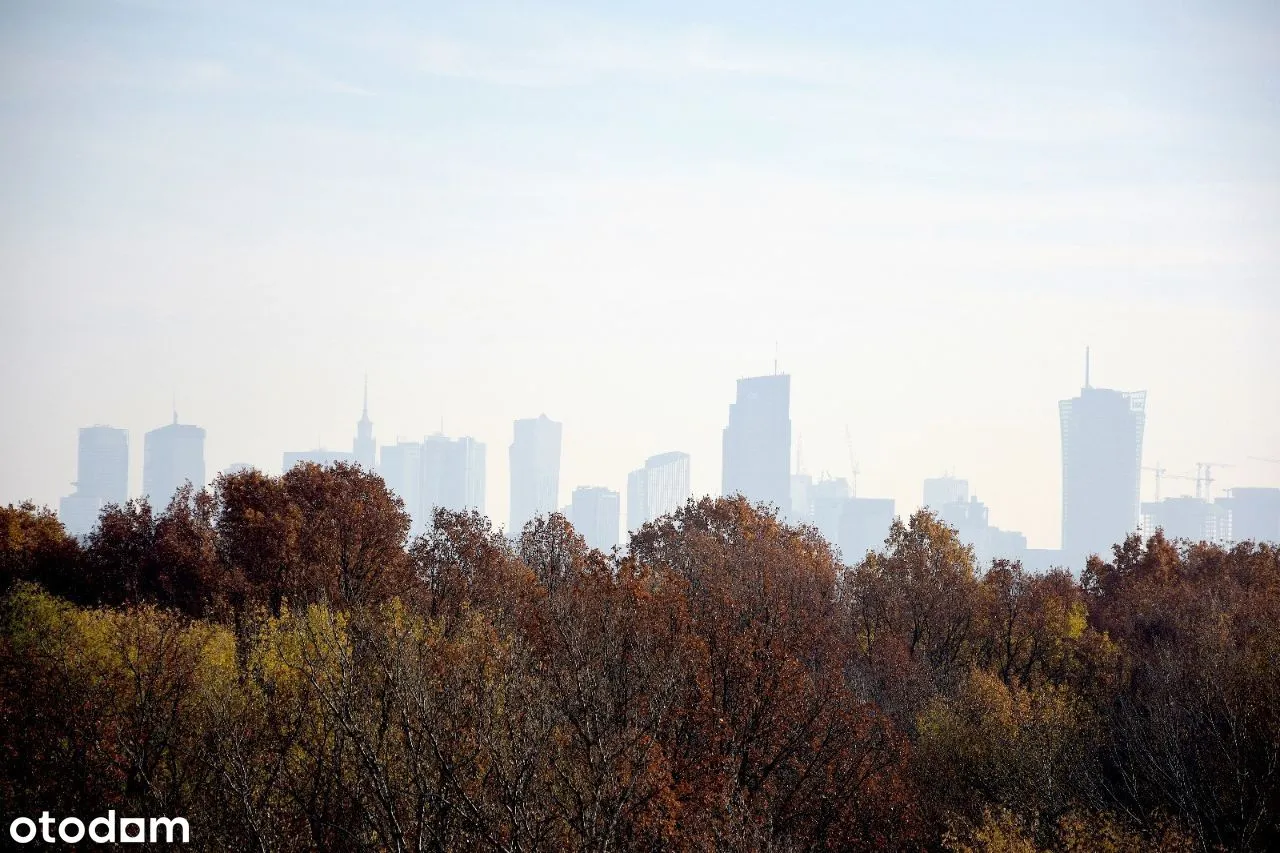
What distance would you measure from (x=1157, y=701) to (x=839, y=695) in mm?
11614

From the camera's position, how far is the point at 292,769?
29062 mm

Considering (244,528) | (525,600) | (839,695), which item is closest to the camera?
(839,695)

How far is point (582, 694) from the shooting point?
2661 cm

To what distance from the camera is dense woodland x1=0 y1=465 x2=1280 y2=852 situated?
988 inches

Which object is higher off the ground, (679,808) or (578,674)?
(578,674)

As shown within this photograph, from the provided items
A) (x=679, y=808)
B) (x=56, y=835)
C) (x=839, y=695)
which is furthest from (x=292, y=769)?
(x=839, y=695)

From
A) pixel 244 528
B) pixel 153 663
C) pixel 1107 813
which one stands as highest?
pixel 244 528

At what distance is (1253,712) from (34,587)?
4433 cm

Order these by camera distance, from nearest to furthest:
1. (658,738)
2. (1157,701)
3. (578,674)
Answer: (578,674) < (658,738) < (1157,701)

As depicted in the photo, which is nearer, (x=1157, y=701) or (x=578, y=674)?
(x=578, y=674)

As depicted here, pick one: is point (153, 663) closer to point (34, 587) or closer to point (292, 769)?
point (292, 769)

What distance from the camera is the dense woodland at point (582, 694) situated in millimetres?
25094

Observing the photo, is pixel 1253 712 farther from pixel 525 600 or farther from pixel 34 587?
pixel 34 587

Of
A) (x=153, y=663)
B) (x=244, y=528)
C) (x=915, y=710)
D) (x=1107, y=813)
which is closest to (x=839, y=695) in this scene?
(x=1107, y=813)
